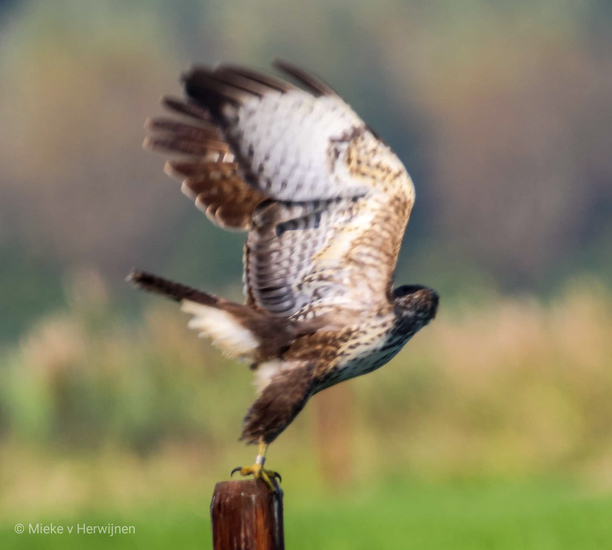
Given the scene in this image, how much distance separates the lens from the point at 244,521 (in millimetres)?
4520

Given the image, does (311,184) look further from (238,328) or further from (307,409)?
(307,409)

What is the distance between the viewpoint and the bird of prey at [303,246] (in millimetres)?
5402

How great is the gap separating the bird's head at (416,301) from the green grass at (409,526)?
3415mm

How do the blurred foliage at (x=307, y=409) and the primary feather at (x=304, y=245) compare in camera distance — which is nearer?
the primary feather at (x=304, y=245)

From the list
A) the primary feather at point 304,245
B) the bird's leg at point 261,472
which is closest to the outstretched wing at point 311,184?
the primary feather at point 304,245

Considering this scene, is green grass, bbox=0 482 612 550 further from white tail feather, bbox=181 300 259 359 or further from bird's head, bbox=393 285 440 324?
white tail feather, bbox=181 300 259 359

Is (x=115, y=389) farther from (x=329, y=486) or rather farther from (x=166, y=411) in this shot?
(x=329, y=486)

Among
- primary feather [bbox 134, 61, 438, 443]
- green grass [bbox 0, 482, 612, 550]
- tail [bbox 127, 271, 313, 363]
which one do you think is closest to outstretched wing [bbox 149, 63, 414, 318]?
primary feather [bbox 134, 61, 438, 443]

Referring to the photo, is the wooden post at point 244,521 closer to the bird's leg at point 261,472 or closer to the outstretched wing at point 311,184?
the bird's leg at point 261,472

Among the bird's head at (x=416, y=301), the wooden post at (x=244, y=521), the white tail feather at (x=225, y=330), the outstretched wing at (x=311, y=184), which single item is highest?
the outstretched wing at (x=311, y=184)

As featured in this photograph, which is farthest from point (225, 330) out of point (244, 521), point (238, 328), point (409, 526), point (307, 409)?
point (307, 409)

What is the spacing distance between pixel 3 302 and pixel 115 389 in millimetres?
11724

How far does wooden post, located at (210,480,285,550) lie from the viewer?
14.8 ft

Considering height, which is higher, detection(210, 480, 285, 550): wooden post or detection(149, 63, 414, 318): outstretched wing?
detection(149, 63, 414, 318): outstretched wing
